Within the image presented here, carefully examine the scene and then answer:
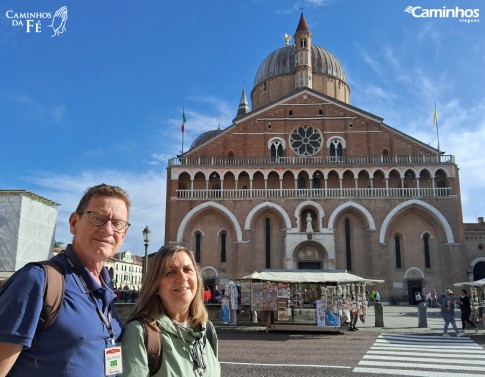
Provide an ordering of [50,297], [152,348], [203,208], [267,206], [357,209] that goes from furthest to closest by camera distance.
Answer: [203,208] < [267,206] < [357,209] < [152,348] < [50,297]

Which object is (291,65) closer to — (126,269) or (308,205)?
(308,205)

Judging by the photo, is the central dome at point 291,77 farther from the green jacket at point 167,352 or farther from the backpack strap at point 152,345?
the backpack strap at point 152,345

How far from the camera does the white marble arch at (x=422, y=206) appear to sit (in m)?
31.1

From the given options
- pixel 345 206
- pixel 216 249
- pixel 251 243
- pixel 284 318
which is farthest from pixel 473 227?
pixel 284 318

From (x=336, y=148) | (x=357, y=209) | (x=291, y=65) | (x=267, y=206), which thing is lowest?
(x=357, y=209)

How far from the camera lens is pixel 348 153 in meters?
33.6

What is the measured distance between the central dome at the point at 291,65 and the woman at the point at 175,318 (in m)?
43.2

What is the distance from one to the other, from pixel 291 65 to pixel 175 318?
145ft

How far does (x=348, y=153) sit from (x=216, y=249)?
12.3 m

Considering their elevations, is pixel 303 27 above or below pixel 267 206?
above

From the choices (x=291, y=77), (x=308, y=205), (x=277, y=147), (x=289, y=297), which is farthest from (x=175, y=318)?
(x=291, y=77)

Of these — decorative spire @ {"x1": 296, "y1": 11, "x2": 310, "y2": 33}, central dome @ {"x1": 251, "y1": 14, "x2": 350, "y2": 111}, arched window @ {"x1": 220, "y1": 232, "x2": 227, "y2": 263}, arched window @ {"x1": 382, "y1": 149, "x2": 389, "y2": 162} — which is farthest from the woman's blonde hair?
central dome @ {"x1": 251, "y1": 14, "x2": 350, "y2": 111}

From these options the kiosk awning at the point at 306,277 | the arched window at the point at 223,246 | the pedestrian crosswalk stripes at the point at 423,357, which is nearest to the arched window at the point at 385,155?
the arched window at the point at 223,246

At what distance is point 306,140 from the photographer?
3416 centimetres
